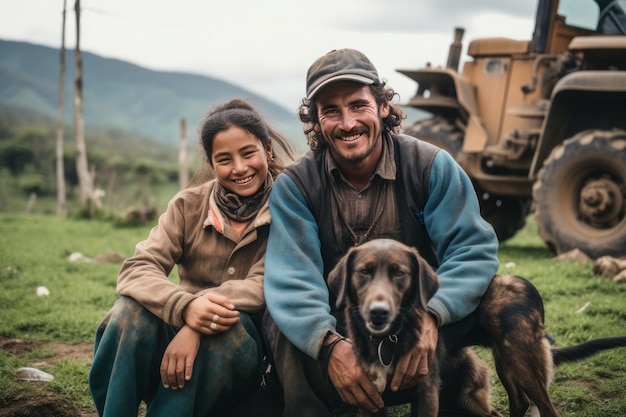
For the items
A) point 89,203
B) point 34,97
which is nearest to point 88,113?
point 34,97

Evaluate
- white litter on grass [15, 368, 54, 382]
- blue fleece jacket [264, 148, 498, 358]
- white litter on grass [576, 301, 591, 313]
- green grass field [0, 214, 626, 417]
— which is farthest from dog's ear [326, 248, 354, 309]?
white litter on grass [576, 301, 591, 313]

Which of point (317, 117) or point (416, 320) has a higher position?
point (317, 117)

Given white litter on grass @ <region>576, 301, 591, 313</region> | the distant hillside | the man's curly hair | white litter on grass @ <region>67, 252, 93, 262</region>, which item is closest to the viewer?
the man's curly hair

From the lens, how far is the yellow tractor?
742 centimetres

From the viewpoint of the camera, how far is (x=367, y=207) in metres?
3.31

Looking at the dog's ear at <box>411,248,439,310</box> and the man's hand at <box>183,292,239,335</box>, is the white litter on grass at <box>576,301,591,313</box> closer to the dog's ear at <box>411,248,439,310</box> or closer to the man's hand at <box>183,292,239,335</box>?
the dog's ear at <box>411,248,439,310</box>

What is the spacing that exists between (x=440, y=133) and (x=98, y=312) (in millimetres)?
5848

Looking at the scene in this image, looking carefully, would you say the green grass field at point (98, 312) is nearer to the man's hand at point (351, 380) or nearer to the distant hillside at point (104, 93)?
the man's hand at point (351, 380)

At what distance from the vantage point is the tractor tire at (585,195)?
23.8 ft

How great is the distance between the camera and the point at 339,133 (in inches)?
128

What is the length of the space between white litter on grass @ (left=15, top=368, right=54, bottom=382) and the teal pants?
1.19 metres

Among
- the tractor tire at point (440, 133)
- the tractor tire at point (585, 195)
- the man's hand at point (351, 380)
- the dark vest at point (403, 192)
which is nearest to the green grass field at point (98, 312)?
the tractor tire at point (585, 195)

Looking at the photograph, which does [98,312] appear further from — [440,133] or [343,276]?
[440,133]

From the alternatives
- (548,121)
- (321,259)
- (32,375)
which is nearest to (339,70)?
(321,259)
